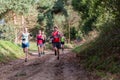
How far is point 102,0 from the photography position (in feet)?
42.9

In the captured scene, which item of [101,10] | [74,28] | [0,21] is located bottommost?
[74,28]

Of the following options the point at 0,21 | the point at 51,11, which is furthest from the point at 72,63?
the point at 51,11

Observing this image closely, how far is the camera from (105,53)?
1418 cm

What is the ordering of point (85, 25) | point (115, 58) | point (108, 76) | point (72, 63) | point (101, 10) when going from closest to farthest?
1. point (108, 76)
2. point (115, 58)
3. point (101, 10)
4. point (72, 63)
5. point (85, 25)

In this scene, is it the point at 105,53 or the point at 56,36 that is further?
the point at 56,36

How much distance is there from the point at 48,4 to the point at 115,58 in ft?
135

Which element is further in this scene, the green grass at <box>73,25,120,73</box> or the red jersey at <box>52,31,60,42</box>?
the red jersey at <box>52,31,60,42</box>

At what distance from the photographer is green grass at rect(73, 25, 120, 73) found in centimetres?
1255

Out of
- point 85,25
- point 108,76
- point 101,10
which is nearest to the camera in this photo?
point 108,76

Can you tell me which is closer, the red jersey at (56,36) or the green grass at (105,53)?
the green grass at (105,53)

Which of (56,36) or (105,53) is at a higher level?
(56,36)

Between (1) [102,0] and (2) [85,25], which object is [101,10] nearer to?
(1) [102,0]

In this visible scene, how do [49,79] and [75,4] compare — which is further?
[75,4]

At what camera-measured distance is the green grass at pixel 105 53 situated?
1255 cm
